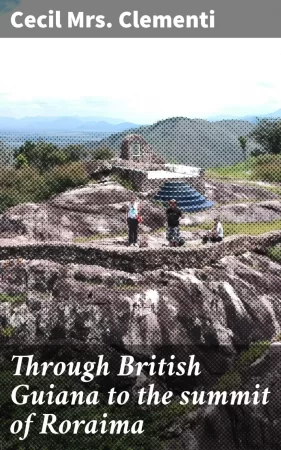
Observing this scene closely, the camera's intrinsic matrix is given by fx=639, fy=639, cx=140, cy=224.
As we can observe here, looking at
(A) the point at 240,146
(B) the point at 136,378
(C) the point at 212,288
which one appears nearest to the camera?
(B) the point at 136,378

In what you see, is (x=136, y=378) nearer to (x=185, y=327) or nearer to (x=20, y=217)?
(x=185, y=327)

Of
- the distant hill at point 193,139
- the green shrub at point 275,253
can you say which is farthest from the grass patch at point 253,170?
the green shrub at point 275,253

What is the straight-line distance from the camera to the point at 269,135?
1681 inches

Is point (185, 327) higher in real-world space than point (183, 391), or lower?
higher

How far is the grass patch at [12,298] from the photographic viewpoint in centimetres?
1548

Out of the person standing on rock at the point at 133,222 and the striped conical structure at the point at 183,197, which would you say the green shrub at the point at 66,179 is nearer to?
the striped conical structure at the point at 183,197

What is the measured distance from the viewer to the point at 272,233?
64.0 ft

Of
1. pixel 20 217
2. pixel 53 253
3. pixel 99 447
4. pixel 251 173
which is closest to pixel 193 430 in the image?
pixel 99 447

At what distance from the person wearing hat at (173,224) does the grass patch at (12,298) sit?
4.30 metres

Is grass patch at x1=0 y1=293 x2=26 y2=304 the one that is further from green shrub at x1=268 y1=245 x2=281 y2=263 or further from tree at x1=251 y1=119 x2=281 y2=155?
tree at x1=251 y1=119 x2=281 y2=155

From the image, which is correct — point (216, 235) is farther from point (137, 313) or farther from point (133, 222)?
point (137, 313)

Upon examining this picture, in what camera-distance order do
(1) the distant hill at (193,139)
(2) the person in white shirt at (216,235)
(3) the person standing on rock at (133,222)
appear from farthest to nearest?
1. (1) the distant hill at (193,139)
2. (2) the person in white shirt at (216,235)
3. (3) the person standing on rock at (133,222)

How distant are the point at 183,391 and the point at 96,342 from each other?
2.29 m

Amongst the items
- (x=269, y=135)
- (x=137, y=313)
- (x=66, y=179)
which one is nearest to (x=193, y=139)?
(x=66, y=179)
